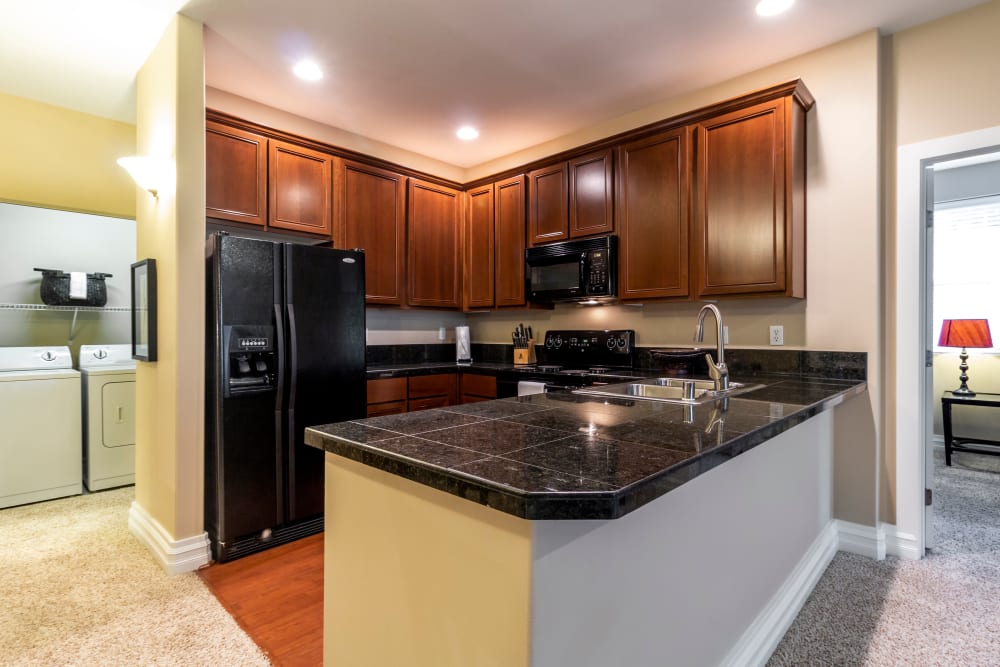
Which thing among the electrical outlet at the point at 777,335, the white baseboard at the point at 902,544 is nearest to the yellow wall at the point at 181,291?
the electrical outlet at the point at 777,335

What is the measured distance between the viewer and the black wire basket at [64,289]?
3438mm

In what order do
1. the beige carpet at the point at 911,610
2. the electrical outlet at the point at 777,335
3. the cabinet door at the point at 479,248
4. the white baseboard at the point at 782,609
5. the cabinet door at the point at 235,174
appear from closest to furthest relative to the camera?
1. the white baseboard at the point at 782,609
2. the beige carpet at the point at 911,610
3. the electrical outlet at the point at 777,335
4. the cabinet door at the point at 235,174
5. the cabinet door at the point at 479,248

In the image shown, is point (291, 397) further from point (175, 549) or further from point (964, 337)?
point (964, 337)

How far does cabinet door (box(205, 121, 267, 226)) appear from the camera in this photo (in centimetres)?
296

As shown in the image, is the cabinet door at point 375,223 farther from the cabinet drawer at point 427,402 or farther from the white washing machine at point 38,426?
the white washing machine at point 38,426

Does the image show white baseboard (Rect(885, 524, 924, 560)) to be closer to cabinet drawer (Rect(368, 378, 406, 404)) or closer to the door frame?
the door frame

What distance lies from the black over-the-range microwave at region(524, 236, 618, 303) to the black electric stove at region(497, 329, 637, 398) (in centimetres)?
30

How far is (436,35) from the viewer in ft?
8.38

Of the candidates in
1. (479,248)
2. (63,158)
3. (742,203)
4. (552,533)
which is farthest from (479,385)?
(63,158)

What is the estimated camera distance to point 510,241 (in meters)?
3.95

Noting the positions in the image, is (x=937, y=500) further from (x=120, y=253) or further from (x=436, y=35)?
(x=120, y=253)

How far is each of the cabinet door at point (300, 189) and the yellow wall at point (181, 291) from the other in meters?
0.70

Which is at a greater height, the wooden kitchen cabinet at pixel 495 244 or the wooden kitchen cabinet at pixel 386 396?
the wooden kitchen cabinet at pixel 495 244

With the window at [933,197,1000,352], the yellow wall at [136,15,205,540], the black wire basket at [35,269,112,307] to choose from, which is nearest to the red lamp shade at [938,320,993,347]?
the window at [933,197,1000,352]
